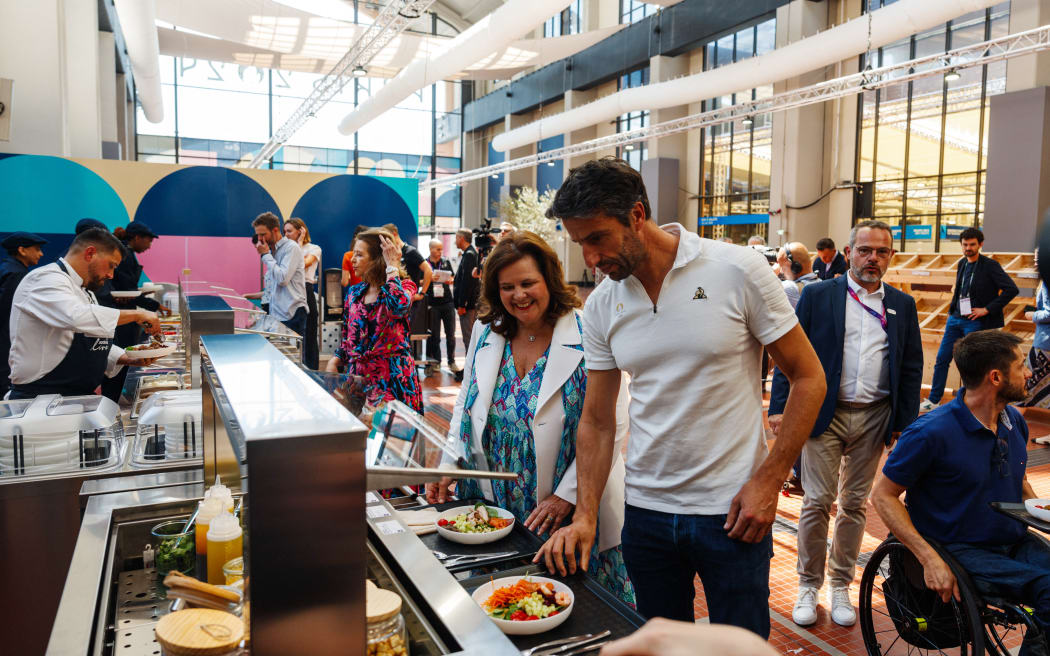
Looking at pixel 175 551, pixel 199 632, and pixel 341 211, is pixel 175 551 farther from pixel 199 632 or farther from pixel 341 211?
pixel 341 211

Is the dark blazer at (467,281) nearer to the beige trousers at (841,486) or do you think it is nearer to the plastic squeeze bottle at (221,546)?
the beige trousers at (841,486)

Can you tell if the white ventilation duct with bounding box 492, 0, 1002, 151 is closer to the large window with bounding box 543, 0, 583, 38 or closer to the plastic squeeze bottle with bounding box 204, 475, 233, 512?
the large window with bounding box 543, 0, 583, 38

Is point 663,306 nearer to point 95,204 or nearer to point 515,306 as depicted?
point 515,306

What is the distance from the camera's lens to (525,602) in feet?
4.50

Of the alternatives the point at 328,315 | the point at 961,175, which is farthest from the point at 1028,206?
the point at 328,315

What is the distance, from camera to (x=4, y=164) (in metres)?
7.40

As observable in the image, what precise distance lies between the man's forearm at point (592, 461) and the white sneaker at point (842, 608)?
1736mm

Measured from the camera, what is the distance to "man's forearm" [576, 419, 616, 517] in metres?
1.84

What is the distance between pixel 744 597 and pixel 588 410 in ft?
1.89

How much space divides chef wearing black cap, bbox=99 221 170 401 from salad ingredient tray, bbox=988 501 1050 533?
4594 mm

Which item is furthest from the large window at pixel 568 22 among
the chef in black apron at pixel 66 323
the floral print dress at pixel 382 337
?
the chef in black apron at pixel 66 323

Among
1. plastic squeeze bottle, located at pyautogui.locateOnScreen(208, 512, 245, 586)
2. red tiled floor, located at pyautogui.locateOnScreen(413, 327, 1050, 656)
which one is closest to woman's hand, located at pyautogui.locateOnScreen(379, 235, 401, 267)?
red tiled floor, located at pyautogui.locateOnScreen(413, 327, 1050, 656)

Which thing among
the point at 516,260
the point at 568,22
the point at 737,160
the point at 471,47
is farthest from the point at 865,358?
the point at 568,22

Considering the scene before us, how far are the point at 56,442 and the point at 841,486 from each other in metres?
2.98
